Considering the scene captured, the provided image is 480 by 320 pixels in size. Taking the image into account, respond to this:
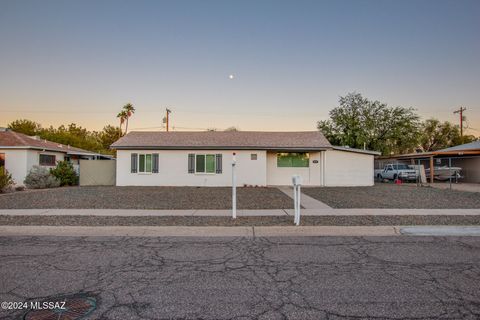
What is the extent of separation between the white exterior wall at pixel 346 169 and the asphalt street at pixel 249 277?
16.6 m

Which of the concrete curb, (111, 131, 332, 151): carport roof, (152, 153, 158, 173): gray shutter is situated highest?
(111, 131, 332, 151): carport roof

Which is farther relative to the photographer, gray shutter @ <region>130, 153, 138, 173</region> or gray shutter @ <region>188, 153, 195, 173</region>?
gray shutter @ <region>130, 153, 138, 173</region>

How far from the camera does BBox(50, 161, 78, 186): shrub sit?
74.1ft

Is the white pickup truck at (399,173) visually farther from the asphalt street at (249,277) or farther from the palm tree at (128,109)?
the palm tree at (128,109)

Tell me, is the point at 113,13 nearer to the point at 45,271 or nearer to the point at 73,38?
the point at 73,38

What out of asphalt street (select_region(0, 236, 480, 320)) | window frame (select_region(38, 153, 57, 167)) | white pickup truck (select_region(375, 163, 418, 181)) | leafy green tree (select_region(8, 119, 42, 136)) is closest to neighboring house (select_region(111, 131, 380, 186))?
white pickup truck (select_region(375, 163, 418, 181))

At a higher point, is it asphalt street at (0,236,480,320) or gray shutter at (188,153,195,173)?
gray shutter at (188,153,195,173)

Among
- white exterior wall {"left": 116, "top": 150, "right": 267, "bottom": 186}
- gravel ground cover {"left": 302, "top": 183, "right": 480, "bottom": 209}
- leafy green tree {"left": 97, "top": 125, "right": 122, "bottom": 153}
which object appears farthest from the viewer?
leafy green tree {"left": 97, "top": 125, "right": 122, "bottom": 153}

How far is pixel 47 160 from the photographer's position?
2422 cm

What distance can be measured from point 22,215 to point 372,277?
1063cm

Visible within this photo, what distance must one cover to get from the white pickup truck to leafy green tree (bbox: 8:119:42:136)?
59410mm

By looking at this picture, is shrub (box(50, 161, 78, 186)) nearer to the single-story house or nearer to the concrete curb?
the concrete curb

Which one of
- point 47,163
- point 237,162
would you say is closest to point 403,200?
point 237,162

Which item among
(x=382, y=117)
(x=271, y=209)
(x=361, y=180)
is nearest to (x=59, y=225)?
(x=271, y=209)
